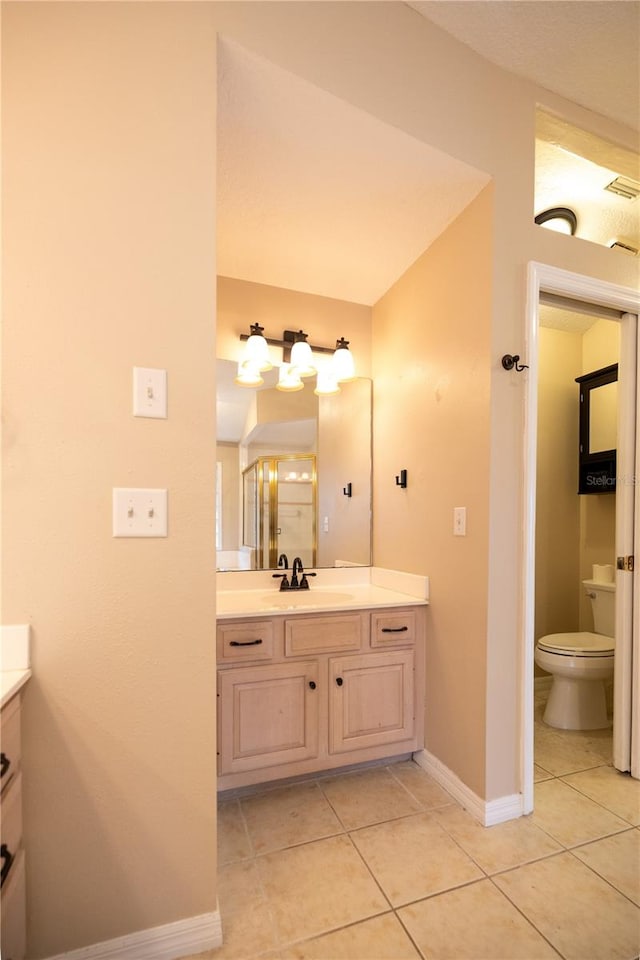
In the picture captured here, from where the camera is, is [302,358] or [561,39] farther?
[302,358]

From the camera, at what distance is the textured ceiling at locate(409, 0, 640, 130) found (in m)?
1.47

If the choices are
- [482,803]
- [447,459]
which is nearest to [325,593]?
[447,459]

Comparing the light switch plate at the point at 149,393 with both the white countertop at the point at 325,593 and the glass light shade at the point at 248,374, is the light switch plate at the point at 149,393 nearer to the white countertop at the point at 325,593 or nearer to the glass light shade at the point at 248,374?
the white countertop at the point at 325,593

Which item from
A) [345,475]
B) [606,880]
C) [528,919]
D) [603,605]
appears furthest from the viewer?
[603,605]

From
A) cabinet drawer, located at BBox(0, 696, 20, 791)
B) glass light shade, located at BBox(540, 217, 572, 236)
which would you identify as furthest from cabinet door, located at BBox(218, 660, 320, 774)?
glass light shade, located at BBox(540, 217, 572, 236)

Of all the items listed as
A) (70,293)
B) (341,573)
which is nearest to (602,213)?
(341,573)

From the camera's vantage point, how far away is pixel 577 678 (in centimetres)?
241

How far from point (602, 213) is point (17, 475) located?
296cm

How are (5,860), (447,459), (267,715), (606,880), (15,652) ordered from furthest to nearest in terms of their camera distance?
1. (447,459)
2. (267,715)
3. (606,880)
4. (15,652)
5. (5,860)

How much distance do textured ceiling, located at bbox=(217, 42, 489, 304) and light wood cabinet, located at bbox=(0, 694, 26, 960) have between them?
5.93 feet

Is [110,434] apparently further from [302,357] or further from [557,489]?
[557,489]

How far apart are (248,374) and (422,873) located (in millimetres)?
2146

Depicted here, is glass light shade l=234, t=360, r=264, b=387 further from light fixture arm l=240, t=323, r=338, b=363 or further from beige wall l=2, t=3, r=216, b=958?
beige wall l=2, t=3, r=216, b=958

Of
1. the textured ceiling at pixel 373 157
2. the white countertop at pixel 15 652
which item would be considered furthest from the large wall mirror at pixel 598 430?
the white countertop at pixel 15 652
